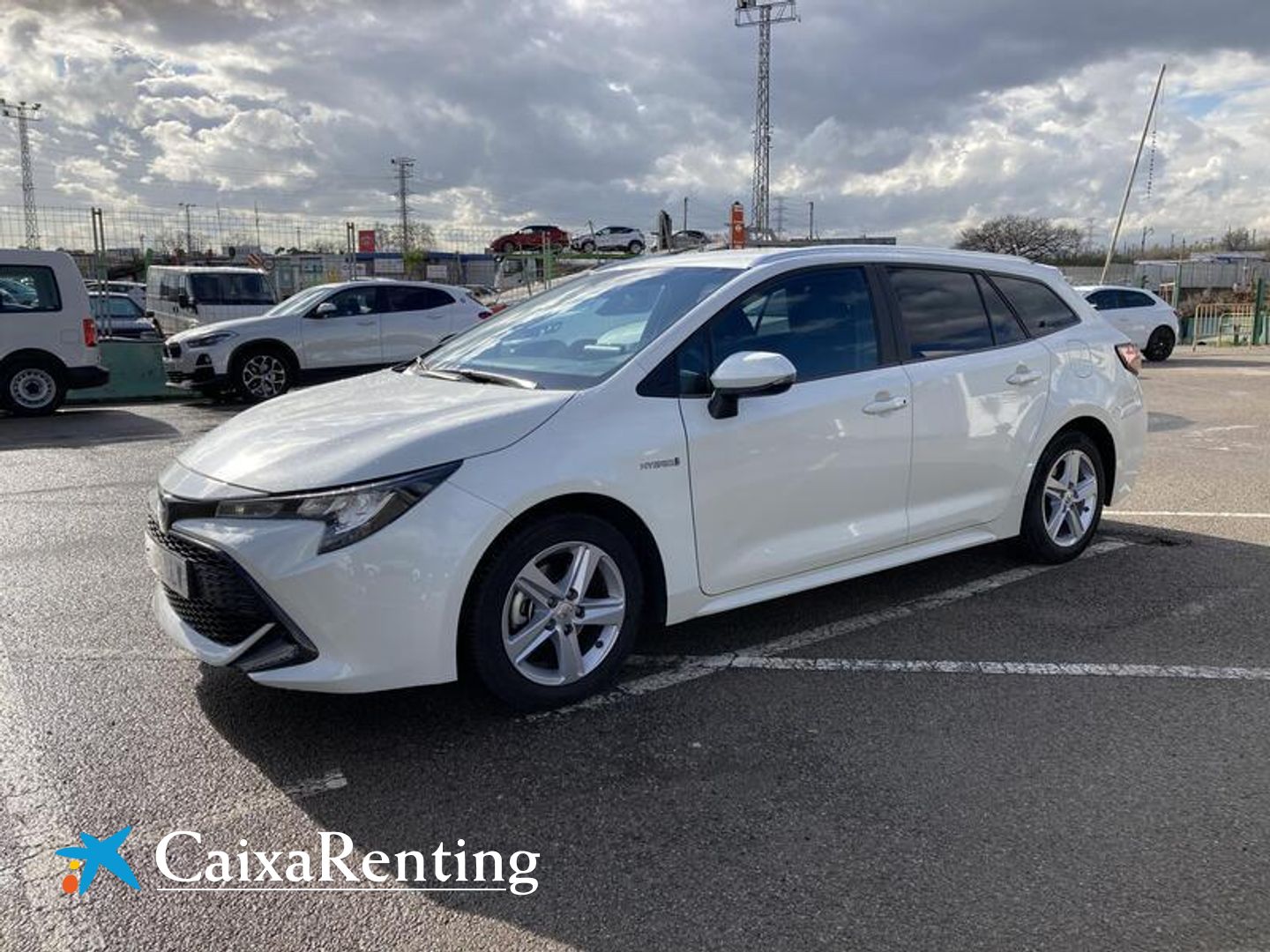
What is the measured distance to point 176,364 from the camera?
13305mm

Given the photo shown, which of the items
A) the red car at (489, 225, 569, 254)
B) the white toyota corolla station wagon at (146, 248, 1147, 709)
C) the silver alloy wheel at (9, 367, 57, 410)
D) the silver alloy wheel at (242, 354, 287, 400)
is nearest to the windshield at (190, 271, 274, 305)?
the silver alloy wheel at (242, 354, 287, 400)

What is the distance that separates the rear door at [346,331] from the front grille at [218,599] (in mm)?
10867

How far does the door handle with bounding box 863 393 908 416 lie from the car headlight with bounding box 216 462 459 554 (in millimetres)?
2067

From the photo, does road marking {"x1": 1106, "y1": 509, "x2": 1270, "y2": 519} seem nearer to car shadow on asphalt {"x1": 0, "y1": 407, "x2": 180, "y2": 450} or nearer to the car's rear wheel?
car shadow on asphalt {"x1": 0, "y1": 407, "x2": 180, "y2": 450}

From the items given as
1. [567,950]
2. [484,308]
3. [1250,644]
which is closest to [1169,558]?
[1250,644]

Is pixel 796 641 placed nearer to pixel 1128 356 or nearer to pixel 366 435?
pixel 366 435

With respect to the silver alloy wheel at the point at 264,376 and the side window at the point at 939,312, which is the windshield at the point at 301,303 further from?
the side window at the point at 939,312

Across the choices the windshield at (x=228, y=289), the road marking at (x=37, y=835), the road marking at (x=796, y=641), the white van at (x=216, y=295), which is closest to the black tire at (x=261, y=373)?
the white van at (x=216, y=295)

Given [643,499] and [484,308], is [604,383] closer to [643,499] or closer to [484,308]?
[643,499]

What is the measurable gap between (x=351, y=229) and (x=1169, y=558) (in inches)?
950

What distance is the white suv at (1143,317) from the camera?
822 inches

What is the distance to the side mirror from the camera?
379 centimetres

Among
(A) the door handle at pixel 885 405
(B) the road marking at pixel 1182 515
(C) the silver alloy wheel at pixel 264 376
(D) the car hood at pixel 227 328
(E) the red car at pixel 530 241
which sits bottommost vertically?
(B) the road marking at pixel 1182 515

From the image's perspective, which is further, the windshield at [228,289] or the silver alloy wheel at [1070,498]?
the windshield at [228,289]
